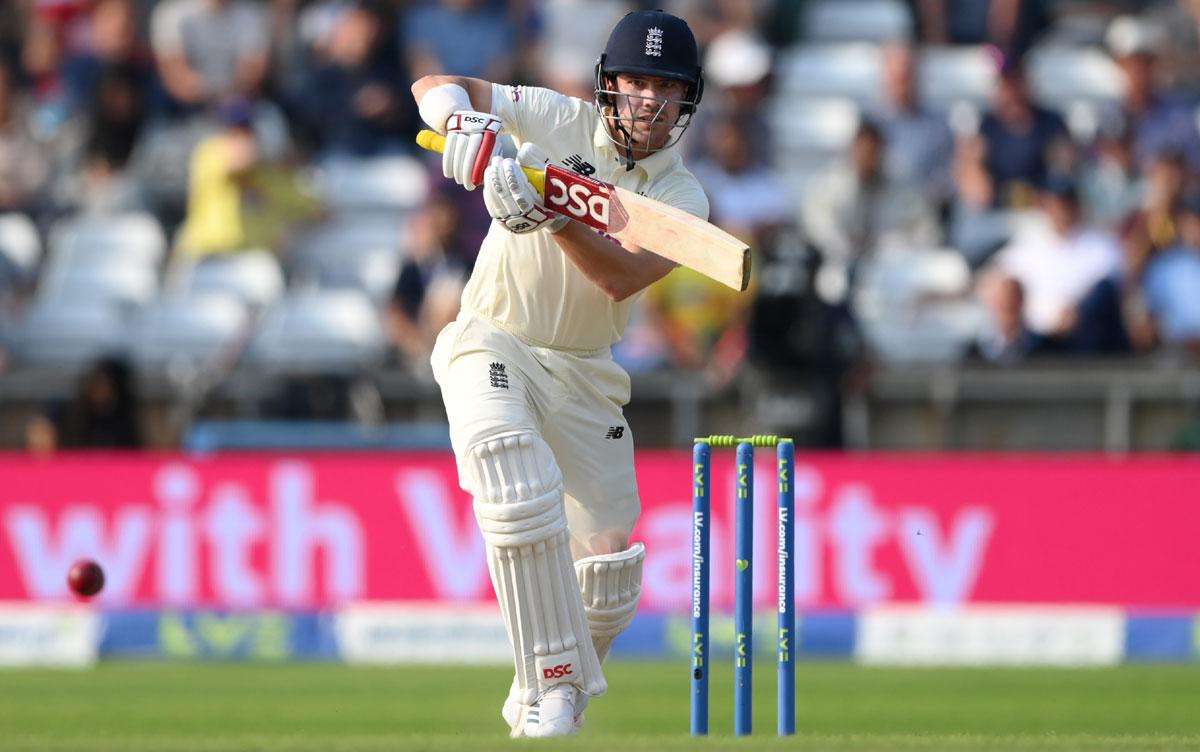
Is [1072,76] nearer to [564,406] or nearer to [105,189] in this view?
[105,189]

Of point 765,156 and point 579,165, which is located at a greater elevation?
point 579,165

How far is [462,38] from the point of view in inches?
380

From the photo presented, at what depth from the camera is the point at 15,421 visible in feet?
27.6

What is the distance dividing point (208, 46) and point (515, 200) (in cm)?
626

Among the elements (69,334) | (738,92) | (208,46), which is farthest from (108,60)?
(738,92)

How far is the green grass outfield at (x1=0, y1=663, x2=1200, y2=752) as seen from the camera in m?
3.76

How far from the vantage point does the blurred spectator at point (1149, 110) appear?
30.1 ft

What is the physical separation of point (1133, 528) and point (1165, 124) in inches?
99.2

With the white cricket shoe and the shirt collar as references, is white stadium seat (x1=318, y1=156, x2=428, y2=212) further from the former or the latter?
the white cricket shoe

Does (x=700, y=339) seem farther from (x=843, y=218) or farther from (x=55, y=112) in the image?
(x=55, y=112)

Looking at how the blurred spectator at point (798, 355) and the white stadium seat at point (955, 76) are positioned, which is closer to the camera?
the blurred spectator at point (798, 355)

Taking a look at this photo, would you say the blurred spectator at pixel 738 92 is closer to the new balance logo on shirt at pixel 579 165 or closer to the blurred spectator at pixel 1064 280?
the blurred spectator at pixel 1064 280

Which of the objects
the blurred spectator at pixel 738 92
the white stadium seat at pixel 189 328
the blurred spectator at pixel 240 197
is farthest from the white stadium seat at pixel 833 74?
the white stadium seat at pixel 189 328

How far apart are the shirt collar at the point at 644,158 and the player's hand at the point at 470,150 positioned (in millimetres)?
339
